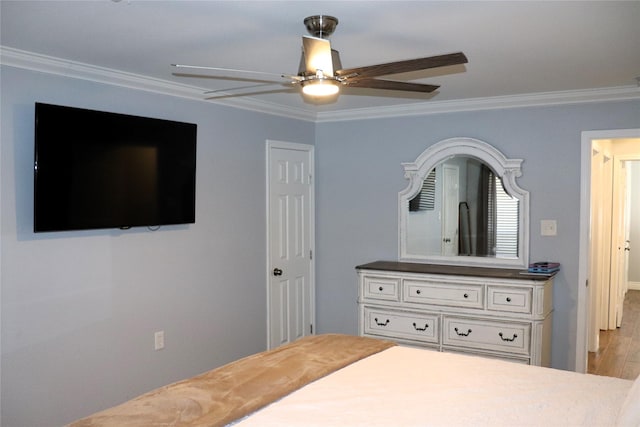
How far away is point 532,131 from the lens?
4398 mm

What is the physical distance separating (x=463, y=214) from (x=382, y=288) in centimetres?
96

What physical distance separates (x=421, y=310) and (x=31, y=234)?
2763 millimetres

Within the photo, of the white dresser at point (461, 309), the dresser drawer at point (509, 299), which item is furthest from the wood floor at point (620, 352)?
the dresser drawer at point (509, 299)

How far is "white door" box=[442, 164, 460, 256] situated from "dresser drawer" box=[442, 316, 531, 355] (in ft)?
2.54

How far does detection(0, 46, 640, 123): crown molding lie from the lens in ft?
10.2

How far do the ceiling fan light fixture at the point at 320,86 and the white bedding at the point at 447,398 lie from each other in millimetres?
1273

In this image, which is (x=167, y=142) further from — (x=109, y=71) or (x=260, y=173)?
(x=260, y=173)

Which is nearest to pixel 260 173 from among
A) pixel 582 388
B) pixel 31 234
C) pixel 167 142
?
pixel 167 142

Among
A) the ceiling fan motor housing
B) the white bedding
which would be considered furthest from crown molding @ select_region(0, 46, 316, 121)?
the white bedding

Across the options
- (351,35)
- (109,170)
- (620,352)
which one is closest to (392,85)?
(351,35)

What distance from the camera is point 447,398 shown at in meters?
2.21

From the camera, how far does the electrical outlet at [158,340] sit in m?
3.80

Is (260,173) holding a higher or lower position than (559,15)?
lower

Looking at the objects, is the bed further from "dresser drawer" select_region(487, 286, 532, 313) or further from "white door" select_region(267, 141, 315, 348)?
"white door" select_region(267, 141, 315, 348)
